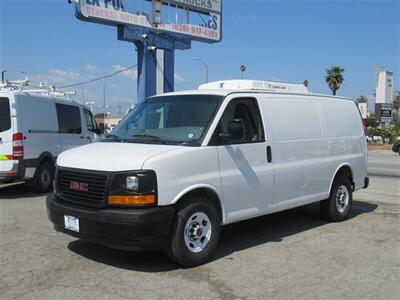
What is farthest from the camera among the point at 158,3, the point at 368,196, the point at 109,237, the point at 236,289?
the point at 158,3

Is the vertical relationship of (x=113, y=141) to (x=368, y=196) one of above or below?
above

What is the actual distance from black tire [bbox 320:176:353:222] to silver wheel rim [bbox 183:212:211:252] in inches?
127

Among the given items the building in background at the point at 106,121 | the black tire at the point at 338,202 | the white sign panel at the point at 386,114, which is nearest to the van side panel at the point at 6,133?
the building in background at the point at 106,121

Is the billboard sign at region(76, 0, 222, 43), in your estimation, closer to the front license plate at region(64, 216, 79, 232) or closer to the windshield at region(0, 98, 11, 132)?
the windshield at region(0, 98, 11, 132)

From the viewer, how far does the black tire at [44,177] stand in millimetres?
11624

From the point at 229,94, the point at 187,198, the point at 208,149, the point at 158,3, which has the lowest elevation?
the point at 187,198

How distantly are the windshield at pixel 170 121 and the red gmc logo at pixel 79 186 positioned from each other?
95 cm

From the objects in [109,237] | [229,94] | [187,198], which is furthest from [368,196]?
[109,237]

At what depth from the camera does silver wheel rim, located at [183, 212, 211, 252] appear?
568cm

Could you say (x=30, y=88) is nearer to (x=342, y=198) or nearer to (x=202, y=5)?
(x=342, y=198)

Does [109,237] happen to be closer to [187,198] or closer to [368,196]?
[187,198]

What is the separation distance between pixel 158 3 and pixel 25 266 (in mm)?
14776

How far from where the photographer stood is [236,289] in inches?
197

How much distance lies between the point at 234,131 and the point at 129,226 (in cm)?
184
